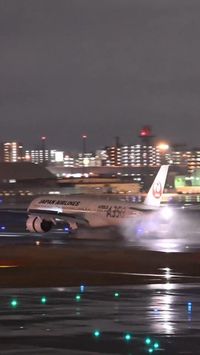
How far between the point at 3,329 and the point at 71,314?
114 inches

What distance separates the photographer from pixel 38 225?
7112 cm

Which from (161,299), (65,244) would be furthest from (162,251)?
(161,299)

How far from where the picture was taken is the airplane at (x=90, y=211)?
67.2 meters

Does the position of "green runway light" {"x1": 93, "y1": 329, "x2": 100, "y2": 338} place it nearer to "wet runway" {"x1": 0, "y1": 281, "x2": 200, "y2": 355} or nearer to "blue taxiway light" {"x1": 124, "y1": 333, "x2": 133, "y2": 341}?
"wet runway" {"x1": 0, "y1": 281, "x2": 200, "y2": 355}

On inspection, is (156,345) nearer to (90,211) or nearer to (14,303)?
(14,303)

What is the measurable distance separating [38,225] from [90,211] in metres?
4.74

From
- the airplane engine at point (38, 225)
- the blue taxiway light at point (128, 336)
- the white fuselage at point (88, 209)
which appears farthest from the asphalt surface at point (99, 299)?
the airplane engine at point (38, 225)

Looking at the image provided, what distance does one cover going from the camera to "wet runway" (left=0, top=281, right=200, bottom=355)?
1761cm

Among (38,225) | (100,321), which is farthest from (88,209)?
(100,321)

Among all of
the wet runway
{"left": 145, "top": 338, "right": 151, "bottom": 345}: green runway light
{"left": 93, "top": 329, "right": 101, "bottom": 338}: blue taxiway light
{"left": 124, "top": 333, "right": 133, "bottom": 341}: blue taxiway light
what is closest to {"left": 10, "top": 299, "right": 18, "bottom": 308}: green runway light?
the wet runway

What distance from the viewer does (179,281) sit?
32.6 m

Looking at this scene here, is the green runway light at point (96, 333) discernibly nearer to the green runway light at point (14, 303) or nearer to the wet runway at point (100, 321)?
the wet runway at point (100, 321)

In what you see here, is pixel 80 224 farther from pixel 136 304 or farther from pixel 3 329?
pixel 3 329

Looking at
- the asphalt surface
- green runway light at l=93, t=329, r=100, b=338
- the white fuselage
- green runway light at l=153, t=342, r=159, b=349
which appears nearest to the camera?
green runway light at l=153, t=342, r=159, b=349
